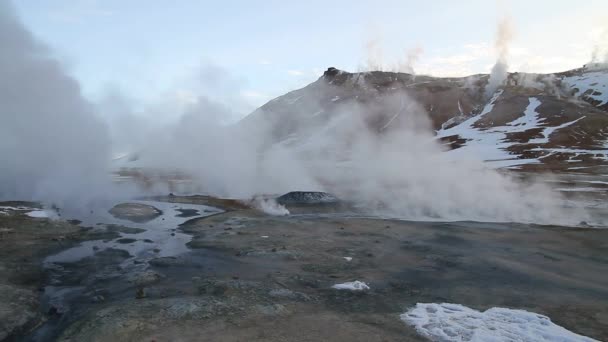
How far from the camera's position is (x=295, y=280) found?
12875mm

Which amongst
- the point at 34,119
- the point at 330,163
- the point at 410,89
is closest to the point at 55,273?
the point at 34,119

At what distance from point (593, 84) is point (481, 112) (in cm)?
4768

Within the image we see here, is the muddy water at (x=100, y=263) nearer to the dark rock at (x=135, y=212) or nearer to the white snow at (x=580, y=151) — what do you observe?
the dark rock at (x=135, y=212)

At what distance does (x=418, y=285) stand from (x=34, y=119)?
28513 millimetres

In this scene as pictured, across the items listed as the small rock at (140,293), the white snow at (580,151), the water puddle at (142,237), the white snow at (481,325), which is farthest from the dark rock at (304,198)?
the white snow at (580,151)

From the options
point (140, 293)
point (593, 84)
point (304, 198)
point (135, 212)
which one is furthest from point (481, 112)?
point (140, 293)

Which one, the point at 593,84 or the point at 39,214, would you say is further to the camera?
the point at 593,84

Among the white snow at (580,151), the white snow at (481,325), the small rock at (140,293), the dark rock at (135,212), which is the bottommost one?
the white snow at (481,325)

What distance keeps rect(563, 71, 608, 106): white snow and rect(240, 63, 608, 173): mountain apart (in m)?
0.25

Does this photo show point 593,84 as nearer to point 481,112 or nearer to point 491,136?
point 481,112

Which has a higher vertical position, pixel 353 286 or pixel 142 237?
pixel 142 237

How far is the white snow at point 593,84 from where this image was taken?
132m

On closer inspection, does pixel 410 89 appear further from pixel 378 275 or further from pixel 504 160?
pixel 378 275

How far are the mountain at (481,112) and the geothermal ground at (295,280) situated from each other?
4008 cm
